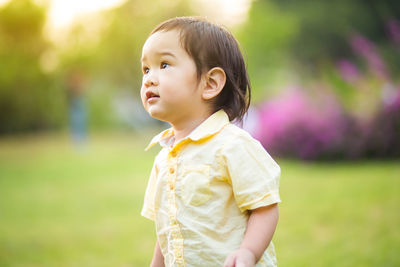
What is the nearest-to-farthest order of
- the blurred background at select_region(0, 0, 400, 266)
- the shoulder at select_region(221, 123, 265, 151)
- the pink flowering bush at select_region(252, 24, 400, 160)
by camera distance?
the shoulder at select_region(221, 123, 265, 151)
the blurred background at select_region(0, 0, 400, 266)
the pink flowering bush at select_region(252, 24, 400, 160)

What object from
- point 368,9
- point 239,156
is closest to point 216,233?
point 239,156

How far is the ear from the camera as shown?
4.98ft

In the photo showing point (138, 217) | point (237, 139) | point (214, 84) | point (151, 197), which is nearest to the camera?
point (237, 139)

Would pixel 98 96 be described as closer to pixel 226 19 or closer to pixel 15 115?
pixel 15 115

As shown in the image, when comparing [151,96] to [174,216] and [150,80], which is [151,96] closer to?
[150,80]

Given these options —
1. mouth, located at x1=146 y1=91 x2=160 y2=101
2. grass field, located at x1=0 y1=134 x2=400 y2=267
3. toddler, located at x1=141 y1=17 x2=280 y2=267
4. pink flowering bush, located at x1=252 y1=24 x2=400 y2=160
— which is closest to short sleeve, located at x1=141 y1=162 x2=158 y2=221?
toddler, located at x1=141 y1=17 x2=280 y2=267

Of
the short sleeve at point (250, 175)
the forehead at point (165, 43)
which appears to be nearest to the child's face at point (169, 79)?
the forehead at point (165, 43)

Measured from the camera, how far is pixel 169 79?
1.47m

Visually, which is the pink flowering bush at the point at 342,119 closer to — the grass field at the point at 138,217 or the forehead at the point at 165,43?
the grass field at the point at 138,217

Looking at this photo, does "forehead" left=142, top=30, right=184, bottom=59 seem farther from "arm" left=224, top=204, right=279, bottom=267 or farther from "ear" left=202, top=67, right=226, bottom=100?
"arm" left=224, top=204, right=279, bottom=267

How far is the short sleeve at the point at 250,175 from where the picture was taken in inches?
53.4

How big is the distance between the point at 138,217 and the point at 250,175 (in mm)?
3810

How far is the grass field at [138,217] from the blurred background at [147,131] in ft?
0.07

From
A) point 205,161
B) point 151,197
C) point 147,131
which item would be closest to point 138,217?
point 151,197
